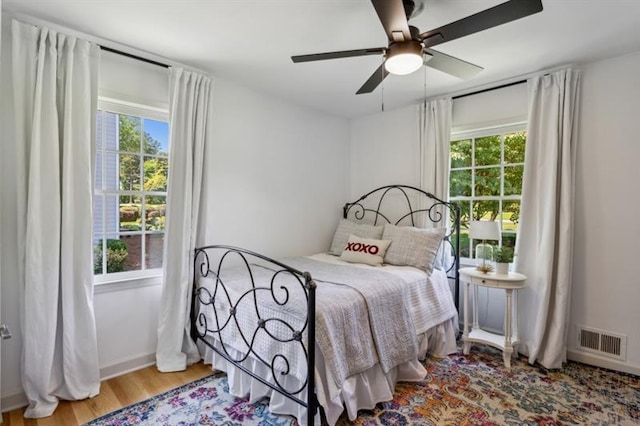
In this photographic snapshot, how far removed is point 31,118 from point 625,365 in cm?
448

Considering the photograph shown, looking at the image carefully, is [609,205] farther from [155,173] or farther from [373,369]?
[155,173]

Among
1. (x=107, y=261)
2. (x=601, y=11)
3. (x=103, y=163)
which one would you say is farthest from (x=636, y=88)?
(x=107, y=261)

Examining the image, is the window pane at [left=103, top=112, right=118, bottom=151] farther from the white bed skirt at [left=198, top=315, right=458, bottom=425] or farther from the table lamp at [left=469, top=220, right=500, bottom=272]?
the table lamp at [left=469, top=220, right=500, bottom=272]

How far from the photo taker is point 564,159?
261 cm

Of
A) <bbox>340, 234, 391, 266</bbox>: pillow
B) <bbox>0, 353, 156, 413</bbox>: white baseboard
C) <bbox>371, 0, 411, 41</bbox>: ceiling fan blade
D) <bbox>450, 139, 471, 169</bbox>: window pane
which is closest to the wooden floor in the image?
<bbox>0, 353, 156, 413</bbox>: white baseboard

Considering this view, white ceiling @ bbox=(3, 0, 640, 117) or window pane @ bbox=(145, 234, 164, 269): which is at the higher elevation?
white ceiling @ bbox=(3, 0, 640, 117)

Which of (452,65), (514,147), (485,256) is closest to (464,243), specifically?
(485,256)

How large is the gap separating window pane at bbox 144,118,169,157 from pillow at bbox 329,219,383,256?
1.91 metres

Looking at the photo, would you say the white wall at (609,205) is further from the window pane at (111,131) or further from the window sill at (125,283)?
the window pane at (111,131)

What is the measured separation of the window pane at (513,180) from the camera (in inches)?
121

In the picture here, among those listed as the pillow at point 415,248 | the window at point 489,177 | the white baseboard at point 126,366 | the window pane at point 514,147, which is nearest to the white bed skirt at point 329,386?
the white baseboard at point 126,366

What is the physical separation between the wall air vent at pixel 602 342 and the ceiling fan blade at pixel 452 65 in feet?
7.41

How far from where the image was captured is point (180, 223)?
260cm

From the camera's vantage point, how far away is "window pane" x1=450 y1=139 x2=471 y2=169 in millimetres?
3402
